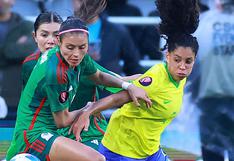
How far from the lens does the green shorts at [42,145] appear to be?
5.92 meters

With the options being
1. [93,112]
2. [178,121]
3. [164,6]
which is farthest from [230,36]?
[93,112]

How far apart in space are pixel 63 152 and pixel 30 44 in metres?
3.07

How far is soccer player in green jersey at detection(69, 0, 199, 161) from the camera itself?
6.36m

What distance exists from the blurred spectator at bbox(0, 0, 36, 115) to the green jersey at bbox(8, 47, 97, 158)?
256cm

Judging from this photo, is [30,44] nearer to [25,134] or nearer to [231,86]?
[231,86]

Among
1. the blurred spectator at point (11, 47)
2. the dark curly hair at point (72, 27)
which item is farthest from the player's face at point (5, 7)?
the dark curly hair at point (72, 27)

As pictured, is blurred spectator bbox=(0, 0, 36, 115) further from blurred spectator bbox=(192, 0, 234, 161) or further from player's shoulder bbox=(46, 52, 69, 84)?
player's shoulder bbox=(46, 52, 69, 84)

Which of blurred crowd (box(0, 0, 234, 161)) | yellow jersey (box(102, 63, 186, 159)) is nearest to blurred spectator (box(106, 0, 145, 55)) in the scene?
blurred crowd (box(0, 0, 234, 161))

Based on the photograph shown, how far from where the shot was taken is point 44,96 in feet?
19.4

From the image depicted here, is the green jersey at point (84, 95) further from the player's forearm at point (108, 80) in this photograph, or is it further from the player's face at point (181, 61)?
the player's face at point (181, 61)

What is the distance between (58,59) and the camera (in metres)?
5.86

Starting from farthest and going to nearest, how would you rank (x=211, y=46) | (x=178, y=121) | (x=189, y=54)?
(x=178, y=121)
(x=211, y=46)
(x=189, y=54)

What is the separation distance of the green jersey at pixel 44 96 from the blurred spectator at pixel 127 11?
2.79m

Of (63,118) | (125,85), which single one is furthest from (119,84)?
(63,118)
